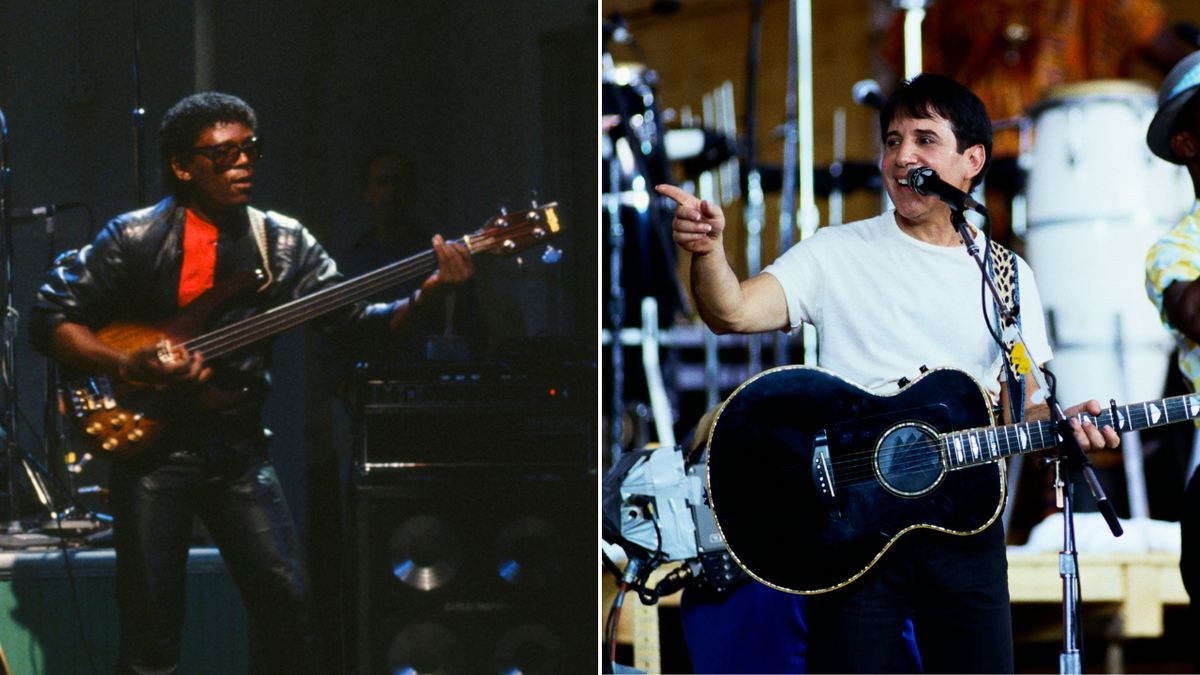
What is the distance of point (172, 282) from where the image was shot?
80.0 inches

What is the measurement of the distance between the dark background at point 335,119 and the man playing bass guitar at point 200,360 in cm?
4

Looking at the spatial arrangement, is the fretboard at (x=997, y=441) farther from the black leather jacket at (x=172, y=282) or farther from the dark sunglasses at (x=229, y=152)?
the dark sunglasses at (x=229, y=152)

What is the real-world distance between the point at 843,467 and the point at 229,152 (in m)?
1.37

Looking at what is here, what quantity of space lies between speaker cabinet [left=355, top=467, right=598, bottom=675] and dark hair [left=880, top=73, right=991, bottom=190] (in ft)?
3.23

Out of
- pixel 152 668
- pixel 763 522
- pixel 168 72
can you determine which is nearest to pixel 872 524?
pixel 763 522

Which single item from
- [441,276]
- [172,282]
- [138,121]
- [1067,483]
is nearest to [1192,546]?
[1067,483]

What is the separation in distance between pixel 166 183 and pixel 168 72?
0.74 ft

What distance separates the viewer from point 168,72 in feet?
6.76

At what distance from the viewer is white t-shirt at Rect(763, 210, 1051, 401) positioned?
196 cm

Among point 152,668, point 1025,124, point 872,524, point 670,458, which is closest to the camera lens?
point 872,524

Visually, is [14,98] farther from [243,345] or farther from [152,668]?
[152,668]

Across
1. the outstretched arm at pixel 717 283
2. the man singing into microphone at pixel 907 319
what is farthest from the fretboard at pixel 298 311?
the man singing into microphone at pixel 907 319

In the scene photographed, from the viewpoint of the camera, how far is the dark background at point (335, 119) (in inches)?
80.8

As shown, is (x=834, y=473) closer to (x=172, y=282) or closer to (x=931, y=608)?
(x=931, y=608)
